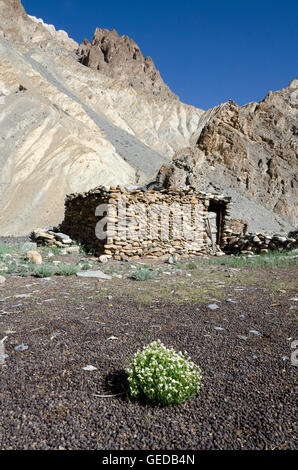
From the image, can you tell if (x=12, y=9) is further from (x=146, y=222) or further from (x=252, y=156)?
(x=146, y=222)

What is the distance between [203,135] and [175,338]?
2425 centimetres

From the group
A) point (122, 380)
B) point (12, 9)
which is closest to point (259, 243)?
point (122, 380)

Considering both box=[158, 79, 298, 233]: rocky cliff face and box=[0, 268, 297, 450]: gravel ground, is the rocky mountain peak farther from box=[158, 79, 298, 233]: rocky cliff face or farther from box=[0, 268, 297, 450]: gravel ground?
box=[0, 268, 297, 450]: gravel ground

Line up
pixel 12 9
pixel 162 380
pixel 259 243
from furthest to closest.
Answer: pixel 12 9 → pixel 259 243 → pixel 162 380

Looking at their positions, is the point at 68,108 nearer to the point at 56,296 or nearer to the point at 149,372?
the point at 56,296

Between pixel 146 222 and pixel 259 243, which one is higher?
pixel 146 222

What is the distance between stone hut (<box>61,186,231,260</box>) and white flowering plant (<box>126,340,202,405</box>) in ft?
22.8

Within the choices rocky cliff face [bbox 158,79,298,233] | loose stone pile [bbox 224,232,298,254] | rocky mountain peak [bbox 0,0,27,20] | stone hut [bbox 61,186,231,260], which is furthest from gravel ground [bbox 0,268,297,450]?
rocky mountain peak [bbox 0,0,27,20]

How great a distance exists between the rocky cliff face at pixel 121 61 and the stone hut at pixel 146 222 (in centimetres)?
7658

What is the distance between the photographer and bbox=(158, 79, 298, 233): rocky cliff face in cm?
2315

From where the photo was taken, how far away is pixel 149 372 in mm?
2131

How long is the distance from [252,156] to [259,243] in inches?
734

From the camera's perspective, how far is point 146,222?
9.96m

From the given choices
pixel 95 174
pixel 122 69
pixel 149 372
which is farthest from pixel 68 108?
pixel 122 69
